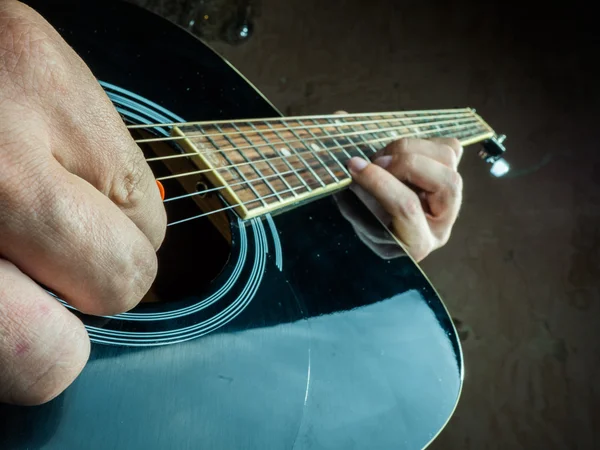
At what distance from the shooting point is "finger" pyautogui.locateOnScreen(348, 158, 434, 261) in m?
0.80

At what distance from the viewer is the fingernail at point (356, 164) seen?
2.63ft

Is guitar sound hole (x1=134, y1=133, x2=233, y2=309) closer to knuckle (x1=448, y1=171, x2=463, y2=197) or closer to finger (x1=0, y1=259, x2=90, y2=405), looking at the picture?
finger (x1=0, y1=259, x2=90, y2=405)

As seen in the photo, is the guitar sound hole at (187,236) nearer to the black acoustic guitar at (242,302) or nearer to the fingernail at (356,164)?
the black acoustic guitar at (242,302)

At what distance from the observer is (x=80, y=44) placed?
63 cm

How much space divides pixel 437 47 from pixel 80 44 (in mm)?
1204

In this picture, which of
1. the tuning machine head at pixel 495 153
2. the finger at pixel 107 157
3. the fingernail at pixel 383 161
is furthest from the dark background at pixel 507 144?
the finger at pixel 107 157

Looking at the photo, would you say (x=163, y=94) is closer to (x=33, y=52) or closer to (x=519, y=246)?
(x=33, y=52)

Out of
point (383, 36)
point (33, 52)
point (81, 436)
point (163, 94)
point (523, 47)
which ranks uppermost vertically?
point (33, 52)

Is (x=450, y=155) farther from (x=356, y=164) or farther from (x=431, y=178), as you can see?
(x=356, y=164)

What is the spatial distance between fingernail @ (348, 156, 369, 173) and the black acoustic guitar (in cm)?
1

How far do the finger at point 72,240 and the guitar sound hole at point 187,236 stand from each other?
0.26m

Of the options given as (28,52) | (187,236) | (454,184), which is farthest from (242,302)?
(454,184)

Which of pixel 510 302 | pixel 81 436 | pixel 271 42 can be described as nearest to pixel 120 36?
pixel 81 436

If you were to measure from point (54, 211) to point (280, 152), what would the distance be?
440 mm
